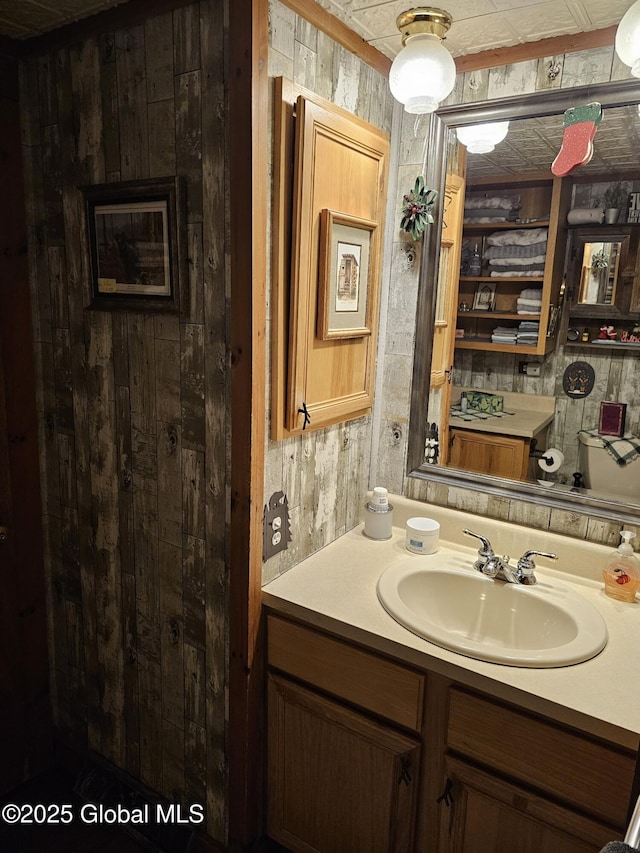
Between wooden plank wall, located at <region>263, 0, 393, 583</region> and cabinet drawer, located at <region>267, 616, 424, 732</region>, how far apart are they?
168 millimetres

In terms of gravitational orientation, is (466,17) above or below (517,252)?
above

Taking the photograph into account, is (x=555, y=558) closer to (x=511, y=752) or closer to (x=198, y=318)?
(x=511, y=752)

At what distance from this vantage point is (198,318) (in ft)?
4.85

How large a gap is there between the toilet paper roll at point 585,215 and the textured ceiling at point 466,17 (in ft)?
1.36

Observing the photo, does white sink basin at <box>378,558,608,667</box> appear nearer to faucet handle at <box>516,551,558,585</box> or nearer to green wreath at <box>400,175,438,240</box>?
faucet handle at <box>516,551,558,585</box>

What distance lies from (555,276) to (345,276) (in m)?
0.56

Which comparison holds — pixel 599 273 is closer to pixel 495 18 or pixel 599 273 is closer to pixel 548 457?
pixel 548 457

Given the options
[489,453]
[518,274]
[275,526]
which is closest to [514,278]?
[518,274]

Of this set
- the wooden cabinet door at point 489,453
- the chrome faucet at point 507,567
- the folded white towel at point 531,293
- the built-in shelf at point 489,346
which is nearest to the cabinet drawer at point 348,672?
the chrome faucet at point 507,567

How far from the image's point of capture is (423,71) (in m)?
1.46

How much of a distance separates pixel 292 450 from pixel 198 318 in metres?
0.41

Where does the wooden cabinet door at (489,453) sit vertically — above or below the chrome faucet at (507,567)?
above

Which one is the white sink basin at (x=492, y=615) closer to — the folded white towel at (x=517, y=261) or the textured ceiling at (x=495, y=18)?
the folded white towel at (x=517, y=261)

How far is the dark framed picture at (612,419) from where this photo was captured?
1.60m
